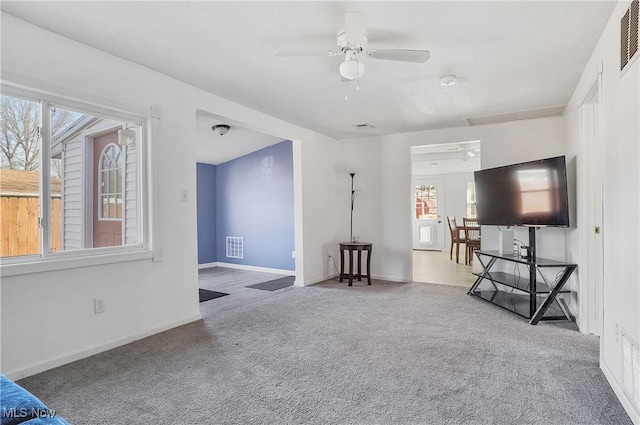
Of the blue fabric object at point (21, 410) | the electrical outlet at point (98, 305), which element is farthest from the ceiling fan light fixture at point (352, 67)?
the electrical outlet at point (98, 305)

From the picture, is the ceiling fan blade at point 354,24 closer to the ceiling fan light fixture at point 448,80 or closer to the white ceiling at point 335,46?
the white ceiling at point 335,46

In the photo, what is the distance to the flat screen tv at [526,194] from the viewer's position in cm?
337

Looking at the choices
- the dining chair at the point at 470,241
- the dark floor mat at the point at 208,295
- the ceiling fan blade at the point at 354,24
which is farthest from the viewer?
the dining chair at the point at 470,241

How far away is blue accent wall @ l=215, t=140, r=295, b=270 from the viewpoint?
615 cm

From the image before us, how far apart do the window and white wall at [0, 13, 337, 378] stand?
152 mm

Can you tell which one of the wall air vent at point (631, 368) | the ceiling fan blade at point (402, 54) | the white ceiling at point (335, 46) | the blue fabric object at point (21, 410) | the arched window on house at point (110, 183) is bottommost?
the wall air vent at point (631, 368)

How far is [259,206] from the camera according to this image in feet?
21.3

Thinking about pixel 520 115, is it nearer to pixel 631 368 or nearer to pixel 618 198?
pixel 618 198

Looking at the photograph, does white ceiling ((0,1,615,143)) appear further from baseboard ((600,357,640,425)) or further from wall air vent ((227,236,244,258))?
wall air vent ((227,236,244,258))

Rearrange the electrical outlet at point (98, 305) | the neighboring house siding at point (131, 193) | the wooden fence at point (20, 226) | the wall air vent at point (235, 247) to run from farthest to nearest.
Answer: the wall air vent at point (235, 247)
the neighboring house siding at point (131, 193)
the electrical outlet at point (98, 305)
the wooden fence at point (20, 226)

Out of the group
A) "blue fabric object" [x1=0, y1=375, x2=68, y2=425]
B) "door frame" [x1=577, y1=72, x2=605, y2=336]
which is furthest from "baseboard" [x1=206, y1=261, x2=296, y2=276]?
"blue fabric object" [x1=0, y1=375, x2=68, y2=425]

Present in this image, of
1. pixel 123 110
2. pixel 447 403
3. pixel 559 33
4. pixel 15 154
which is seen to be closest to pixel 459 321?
pixel 447 403

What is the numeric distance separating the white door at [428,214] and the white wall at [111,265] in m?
6.99

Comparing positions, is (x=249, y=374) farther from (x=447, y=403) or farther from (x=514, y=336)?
(x=514, y=336)
